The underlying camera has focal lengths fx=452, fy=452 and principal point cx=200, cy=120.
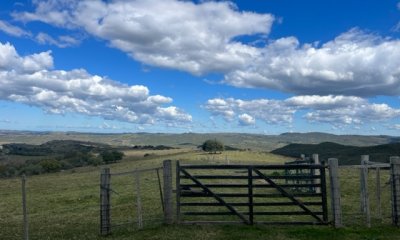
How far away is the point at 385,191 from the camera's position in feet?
93.9

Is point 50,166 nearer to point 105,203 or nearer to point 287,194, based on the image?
point 105,203

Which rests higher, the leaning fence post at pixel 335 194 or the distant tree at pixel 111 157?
the leaning fence post at pixel 335 194

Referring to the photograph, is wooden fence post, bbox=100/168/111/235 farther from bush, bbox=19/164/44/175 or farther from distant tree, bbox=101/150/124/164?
distant tree, bbox=101/150/124/164

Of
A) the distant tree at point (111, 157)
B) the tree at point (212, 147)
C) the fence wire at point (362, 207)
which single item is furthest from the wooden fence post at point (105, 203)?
the tree at point (212, 147)

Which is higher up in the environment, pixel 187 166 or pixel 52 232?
pixel 187 166

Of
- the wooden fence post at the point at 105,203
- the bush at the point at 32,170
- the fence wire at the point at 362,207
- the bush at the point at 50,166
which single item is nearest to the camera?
the wooden fence post at the point at 105,203

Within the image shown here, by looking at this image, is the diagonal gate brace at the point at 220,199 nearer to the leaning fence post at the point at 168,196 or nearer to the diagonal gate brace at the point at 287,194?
the leaning fence post at the point at 168,196

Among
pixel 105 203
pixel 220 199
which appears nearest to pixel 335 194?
pixel 220 199

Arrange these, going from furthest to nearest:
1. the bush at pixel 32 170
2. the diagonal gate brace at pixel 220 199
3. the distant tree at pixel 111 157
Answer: the distant tree at pixel 111 157
the bush at pixel 32 170
the diagonal gate brace at pixel 220 199

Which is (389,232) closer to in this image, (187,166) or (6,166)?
(187,166)

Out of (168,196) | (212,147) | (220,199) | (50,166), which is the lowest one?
(50,166)

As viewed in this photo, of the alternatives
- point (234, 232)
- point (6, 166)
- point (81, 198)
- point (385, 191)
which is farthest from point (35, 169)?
point (234, 232)

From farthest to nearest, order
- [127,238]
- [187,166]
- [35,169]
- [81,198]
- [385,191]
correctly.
A: [35,169] < [81,198] < [385,191] < [187,166] < [127,238]

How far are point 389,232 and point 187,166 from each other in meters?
7.45
